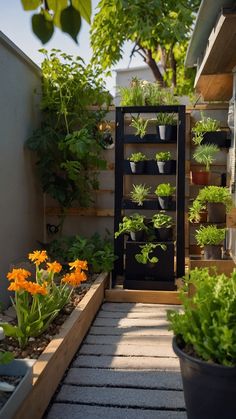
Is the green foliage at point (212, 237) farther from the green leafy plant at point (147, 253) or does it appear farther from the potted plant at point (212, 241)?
the green leafy plant at point (147, 253)

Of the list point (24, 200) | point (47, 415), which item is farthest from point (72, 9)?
point (24, 200)

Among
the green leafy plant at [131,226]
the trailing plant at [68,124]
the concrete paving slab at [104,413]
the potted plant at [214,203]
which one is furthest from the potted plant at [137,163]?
the concrete paving slab at [104,413]

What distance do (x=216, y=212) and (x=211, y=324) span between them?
1.87 meters

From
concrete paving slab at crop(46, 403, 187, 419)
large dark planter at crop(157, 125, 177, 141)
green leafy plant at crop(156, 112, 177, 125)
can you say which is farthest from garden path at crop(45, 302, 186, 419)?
green leafy plant at crop(156, 112, 177, 125)

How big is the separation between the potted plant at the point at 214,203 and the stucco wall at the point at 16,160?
4.64ft

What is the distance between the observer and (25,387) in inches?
61.9

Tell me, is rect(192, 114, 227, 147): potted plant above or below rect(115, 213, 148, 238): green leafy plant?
above

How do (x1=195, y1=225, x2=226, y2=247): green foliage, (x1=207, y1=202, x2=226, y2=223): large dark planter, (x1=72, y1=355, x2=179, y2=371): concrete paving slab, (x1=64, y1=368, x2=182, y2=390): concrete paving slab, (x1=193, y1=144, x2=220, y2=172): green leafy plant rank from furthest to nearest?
(x1=193, y1=144, x2=220, y2=172): green leafy plant, (x1=207, y1=202, x2=226, y2=223): large dark planter, (x1=195, y1=225, x2=226, y2=247): green foliage, (x1=72, y1=355, x2=179, y2=371): concrete paving slab, (x1=64, y1=368, x2=182, y2=390): concrete paving slab

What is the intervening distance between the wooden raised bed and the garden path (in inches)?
2.1

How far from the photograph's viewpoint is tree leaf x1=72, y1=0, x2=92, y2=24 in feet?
2.04

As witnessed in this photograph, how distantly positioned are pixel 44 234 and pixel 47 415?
2502 millimetres

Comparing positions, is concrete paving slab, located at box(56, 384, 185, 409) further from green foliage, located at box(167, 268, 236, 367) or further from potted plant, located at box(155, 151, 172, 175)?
potted plant, located at box(155, 151, 172, 175)

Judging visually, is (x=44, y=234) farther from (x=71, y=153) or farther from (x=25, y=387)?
(x=25, y=387)

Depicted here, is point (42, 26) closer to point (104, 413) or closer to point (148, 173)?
point (104, 413)
